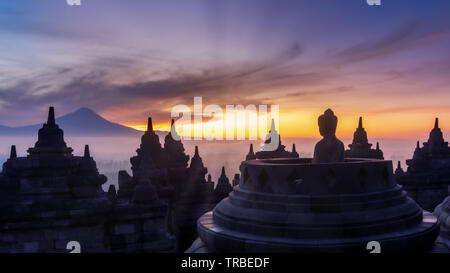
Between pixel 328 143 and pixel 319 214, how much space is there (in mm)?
2786

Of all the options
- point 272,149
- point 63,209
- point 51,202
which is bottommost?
point 63,209

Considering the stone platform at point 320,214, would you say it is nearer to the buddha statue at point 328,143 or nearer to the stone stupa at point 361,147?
the buddha statue at point 328,143

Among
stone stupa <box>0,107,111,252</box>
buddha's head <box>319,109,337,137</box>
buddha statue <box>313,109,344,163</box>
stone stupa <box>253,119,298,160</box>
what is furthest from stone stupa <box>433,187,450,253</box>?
stone stupa <box>253,119,298,160</box>

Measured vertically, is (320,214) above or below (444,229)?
above

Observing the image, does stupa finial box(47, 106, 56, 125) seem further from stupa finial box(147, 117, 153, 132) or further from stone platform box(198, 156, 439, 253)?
stone platform box(198, 156, 439, 253)

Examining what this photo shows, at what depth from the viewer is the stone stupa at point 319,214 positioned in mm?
9164

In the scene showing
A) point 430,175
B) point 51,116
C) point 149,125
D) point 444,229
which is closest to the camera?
point 444,229

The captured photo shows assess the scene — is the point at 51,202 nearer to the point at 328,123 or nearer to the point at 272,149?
the point at 328,123

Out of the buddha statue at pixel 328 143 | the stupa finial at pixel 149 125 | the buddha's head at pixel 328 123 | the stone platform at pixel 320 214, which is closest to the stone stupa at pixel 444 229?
the stone platform at pixel 320 214

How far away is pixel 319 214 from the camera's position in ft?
31.2

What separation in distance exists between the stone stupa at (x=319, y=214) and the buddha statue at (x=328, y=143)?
128 centimetres

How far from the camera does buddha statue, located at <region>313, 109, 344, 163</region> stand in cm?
1154

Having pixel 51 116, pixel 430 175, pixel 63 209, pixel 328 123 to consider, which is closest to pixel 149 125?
pixel 51 116
